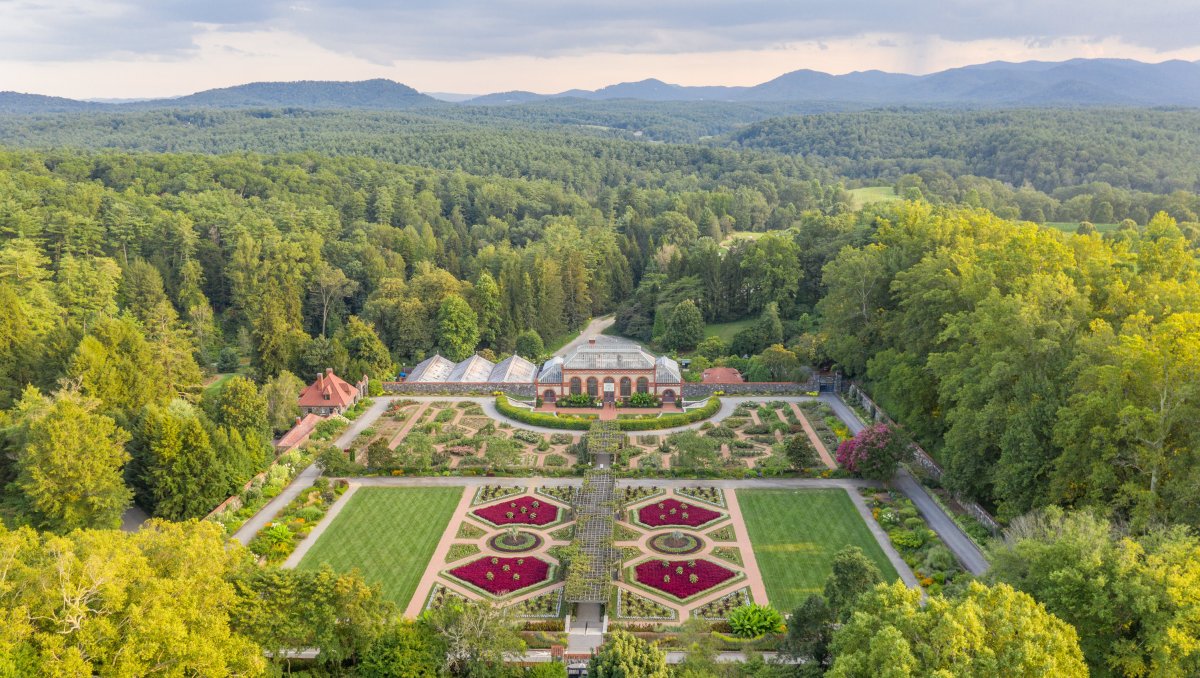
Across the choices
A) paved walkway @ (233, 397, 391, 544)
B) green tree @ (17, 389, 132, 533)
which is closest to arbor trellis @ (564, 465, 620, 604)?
paved walkway @ (233, 397, 391, 544)

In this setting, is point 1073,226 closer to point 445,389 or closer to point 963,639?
point 445,389

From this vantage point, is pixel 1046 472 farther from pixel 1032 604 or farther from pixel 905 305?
pixel 905 305

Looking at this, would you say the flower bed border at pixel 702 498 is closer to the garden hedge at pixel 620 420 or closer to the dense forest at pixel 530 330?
the garden hedge at pixel 620 420

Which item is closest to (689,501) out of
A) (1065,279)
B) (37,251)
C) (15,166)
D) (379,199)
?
(1065,279)

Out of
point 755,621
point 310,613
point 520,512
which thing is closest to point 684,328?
point 520,512

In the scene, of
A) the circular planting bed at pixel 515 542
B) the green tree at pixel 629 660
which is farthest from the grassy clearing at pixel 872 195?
the green tree at pixel 629 660
